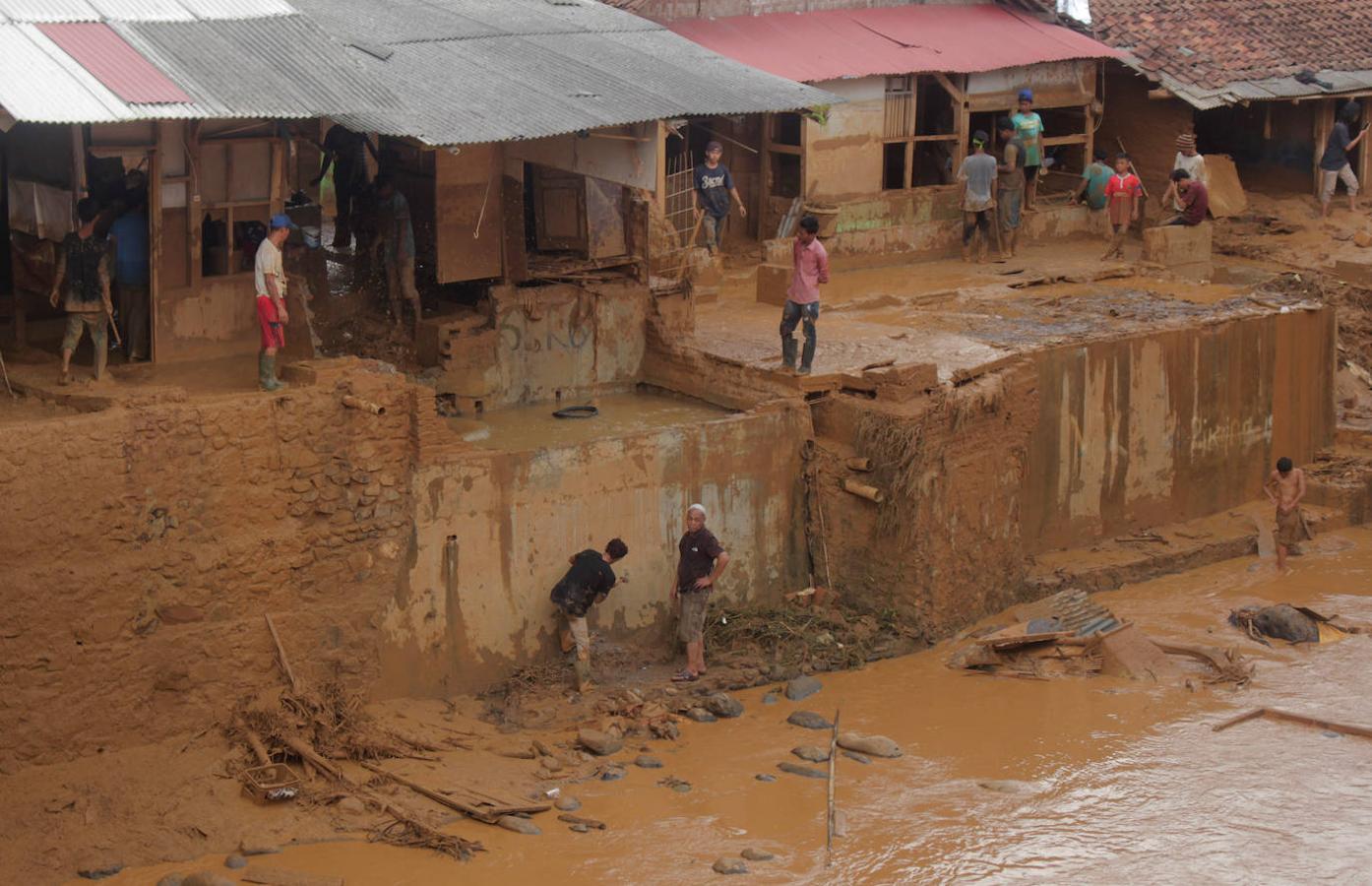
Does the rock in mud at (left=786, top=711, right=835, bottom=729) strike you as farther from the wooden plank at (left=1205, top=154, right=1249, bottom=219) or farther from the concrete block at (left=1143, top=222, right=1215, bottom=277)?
the wooden plank at (left=1205, top=154, right=1249, bottom=219)

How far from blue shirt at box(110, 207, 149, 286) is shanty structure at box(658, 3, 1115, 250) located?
29.1 feet

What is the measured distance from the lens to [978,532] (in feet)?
61.5

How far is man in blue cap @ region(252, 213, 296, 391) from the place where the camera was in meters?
15.9

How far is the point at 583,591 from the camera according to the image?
16.6 meters

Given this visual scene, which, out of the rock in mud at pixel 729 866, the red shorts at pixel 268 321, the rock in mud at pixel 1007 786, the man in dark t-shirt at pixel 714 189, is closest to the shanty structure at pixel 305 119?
the red shorts at pixel 268 321

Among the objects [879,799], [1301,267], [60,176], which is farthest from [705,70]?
[1301,267]

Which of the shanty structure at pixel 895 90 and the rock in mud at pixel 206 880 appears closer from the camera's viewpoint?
the rock in mud at pixel 206 880

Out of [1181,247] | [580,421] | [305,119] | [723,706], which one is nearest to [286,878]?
[723,706]

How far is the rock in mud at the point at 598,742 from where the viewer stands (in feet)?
51.6

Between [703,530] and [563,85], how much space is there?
170 inches

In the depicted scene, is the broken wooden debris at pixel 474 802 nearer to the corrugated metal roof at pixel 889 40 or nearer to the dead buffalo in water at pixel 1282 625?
the dead buffalo in water at pixel 1282 625

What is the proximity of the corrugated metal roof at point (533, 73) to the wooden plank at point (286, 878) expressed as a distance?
234 inches

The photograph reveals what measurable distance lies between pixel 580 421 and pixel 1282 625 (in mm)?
6955

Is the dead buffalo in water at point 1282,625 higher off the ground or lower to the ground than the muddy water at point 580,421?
lower
